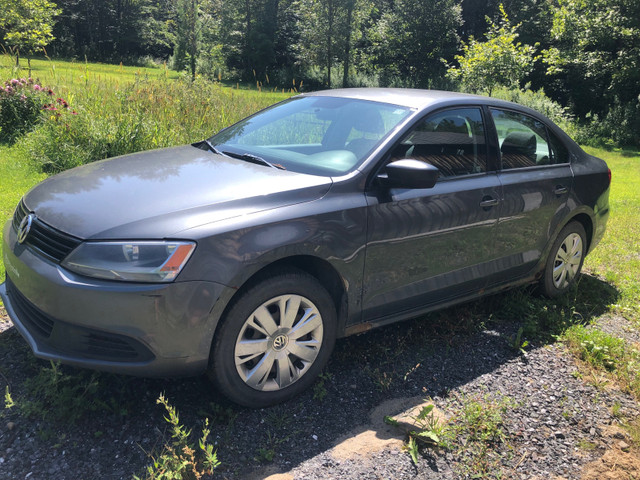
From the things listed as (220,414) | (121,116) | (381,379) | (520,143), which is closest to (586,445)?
(381,379)

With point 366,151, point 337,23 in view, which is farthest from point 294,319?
point 337,23

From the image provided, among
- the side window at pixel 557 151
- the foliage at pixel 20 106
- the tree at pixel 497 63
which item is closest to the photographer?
the side window at pixel 557 151

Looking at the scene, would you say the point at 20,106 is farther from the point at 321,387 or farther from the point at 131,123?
the point at 321,387

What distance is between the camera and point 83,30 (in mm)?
50750

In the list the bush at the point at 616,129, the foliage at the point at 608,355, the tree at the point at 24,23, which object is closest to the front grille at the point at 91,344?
the foliage at the point at 608,355

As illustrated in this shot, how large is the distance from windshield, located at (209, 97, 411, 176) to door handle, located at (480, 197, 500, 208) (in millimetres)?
831

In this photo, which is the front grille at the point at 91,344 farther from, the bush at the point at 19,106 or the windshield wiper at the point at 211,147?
the bush at the point at 19,106

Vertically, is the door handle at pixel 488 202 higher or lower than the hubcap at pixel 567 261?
higher

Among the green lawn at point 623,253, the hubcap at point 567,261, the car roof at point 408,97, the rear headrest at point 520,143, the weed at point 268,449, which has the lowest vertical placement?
the weed at point 268,449

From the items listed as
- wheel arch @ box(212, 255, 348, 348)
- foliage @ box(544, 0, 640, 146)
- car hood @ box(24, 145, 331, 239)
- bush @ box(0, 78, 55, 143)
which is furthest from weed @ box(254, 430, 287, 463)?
foliage @ box(544, 0, 640, 146)

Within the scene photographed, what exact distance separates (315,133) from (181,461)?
2309 millimetres

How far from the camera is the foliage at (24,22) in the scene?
15.8m

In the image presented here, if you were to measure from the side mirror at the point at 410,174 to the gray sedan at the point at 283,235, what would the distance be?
0.01m

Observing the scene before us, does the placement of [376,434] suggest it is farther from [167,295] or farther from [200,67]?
[200,67]
